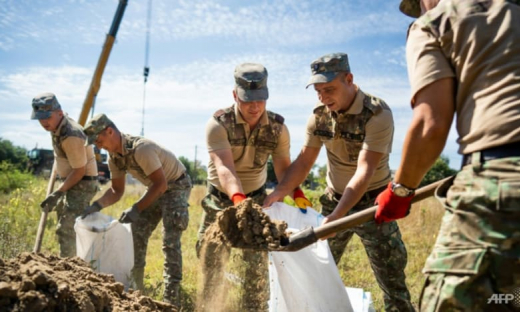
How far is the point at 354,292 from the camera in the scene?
3.79 m

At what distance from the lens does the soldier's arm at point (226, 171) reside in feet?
11.5

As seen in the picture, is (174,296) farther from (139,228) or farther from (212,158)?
(212,158)

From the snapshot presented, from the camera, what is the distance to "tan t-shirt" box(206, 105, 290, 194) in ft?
12.5

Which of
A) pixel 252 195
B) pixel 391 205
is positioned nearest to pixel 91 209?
pixel 252 195

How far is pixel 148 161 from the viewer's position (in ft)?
14.6

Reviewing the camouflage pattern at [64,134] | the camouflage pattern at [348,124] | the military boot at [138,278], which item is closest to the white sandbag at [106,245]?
the military boot at [138,278]

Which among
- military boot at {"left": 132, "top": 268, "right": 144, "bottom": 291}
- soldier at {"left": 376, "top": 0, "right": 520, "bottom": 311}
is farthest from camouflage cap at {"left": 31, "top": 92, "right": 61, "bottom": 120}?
soldier at {"left": 376, "top": 0, "right": 520, "bottom": 311}

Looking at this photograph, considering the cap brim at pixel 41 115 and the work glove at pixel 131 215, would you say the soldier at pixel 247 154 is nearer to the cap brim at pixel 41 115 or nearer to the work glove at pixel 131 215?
the work glove at pixel 131 215

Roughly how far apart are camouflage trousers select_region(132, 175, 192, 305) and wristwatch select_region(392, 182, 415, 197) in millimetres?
2893

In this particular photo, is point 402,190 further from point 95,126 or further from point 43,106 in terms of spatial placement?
point 43,106

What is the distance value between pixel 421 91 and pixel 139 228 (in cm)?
386

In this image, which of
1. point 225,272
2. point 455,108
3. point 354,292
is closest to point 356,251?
point 354,292

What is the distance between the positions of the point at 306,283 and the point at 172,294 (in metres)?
1.76

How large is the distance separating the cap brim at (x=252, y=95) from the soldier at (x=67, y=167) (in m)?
2.61
